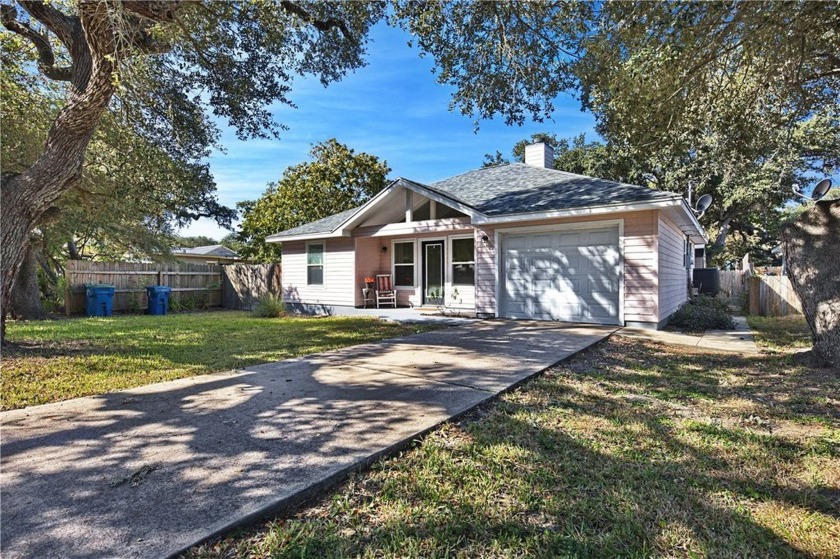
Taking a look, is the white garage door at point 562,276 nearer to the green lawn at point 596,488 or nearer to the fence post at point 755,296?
the green lawn at point 596,488

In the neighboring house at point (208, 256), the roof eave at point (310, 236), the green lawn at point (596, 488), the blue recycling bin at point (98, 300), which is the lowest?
the green lawn at point (596, 488)

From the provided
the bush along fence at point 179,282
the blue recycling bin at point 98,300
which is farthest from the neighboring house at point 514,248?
the blue recycling bin at point 98,300

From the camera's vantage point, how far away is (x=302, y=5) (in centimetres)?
761

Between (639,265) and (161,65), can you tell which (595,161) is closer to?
(639,265)

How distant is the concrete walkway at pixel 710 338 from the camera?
7.22m

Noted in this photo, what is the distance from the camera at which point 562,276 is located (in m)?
9.87

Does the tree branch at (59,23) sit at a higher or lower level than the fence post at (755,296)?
higher

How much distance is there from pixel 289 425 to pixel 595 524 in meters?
2.36

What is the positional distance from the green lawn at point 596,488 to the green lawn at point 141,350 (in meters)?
3.64

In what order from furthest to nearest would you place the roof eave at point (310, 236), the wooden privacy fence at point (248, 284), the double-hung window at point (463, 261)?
the wooden privacy fence at point (248, 284) < the roof eave at point (310, 236) < the double-hung window at point (463, 261)

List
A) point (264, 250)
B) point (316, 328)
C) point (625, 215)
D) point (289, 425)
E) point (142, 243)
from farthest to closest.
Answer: point (264, 250), point (142, 243), point (316, 328), point (625, 215), point (289, 425)

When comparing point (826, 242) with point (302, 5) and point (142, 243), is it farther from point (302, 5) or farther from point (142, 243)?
point (142, 243)

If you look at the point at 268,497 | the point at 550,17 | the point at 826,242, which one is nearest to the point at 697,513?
the point at 268,497

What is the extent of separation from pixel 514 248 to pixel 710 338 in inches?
176
